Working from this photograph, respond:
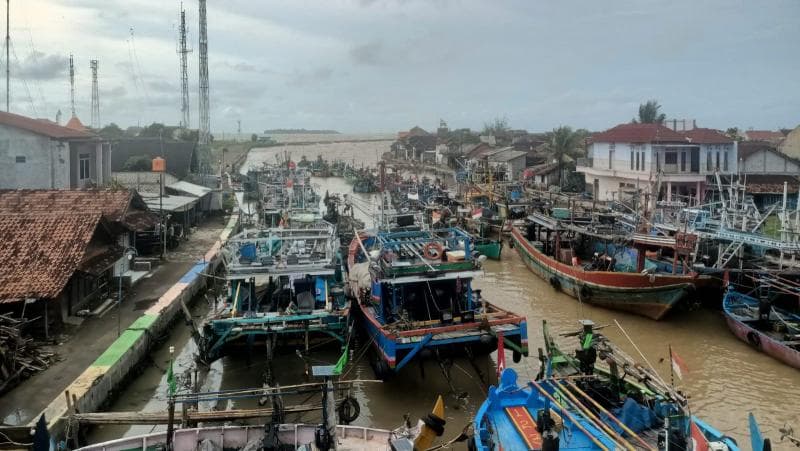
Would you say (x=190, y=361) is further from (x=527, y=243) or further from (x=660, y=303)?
(x=527, y=243)

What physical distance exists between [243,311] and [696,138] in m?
26.7

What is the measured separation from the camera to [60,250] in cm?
1598

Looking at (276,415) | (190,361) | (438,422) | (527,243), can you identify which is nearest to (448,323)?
(438,422)

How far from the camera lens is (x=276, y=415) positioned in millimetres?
9570

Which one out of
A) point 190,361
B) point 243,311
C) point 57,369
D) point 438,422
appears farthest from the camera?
point 190,361

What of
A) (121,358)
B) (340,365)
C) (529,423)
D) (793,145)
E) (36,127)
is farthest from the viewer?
(793,145)

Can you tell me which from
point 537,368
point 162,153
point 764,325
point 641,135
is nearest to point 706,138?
point 641,135

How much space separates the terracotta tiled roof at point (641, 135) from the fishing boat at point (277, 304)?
2220 cm

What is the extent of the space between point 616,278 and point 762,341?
14.1 ft

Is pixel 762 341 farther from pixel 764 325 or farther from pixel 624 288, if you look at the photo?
pixel 624 288

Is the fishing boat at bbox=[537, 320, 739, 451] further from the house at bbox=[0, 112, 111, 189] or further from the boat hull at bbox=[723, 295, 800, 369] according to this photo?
the house at bbox=[0, 112, 111, 189]

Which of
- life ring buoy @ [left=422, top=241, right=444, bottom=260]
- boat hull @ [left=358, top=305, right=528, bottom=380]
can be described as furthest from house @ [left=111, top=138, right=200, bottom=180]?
boat hull @ [left=358, top=305, right=528, bottom=380]

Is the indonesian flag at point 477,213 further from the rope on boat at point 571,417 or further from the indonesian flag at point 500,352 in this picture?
the rope on boat at point 571,417

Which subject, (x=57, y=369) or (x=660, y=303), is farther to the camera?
(x=660, y=303)
